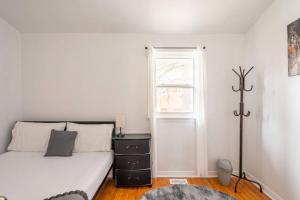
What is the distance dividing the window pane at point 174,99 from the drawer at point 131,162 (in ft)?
3.09

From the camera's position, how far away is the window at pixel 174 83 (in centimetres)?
336

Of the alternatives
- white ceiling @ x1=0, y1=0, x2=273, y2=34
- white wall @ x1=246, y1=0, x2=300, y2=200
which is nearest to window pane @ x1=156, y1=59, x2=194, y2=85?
white ceiling @ x1=0, y1=0, x2=273, y2=34

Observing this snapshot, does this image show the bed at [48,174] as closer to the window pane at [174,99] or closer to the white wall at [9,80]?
the white wall at [9,80]

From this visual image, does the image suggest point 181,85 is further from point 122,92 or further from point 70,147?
point 70,147

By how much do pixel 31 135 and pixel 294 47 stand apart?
376 centimetres

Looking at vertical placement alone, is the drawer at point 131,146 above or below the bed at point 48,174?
above

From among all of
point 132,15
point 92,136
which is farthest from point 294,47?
point 92,136

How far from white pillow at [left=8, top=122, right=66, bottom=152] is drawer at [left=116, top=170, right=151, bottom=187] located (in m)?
1.19

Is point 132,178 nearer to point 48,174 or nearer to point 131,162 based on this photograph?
point 131,162

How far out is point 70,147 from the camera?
2.71 metres

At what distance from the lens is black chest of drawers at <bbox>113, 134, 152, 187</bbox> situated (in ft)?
9.34

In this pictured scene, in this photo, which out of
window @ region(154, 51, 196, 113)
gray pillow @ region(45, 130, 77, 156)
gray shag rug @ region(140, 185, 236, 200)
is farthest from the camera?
window @ region(154, 51, 196, 113)

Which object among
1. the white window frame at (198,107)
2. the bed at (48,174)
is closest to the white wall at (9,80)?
the bed at (48,174)

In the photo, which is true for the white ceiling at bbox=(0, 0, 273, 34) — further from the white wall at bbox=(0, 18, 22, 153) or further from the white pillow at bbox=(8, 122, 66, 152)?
the white pillow at bbox=(8, 122, 66, 152)
